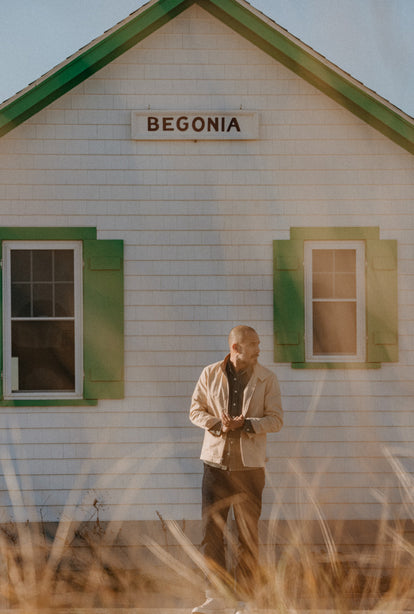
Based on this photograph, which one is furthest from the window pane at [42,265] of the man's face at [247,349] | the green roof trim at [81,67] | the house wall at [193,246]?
the man's face at [247,349]

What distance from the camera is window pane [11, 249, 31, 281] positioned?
25.2 feet

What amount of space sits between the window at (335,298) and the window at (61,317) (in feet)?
6.11

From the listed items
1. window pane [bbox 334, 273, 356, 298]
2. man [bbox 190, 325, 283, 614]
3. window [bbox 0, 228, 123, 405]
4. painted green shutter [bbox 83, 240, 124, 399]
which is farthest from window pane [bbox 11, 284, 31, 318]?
window pane [bbox 334, 273, 356, 298]

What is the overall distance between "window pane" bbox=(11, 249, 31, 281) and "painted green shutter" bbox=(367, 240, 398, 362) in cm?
386

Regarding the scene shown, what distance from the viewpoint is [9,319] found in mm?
7664

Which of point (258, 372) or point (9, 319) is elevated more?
point (9, 319)

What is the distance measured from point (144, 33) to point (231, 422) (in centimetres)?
471

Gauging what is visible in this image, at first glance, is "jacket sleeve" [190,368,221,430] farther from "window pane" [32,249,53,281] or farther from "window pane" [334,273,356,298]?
"window pane" [32,249,53,281]

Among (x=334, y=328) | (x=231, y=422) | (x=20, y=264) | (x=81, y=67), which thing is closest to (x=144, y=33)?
(x=81, y=67)

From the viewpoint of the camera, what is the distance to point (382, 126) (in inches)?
301

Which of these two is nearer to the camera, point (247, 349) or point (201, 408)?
point (247, 349)

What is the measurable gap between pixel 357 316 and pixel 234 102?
281 centimetres

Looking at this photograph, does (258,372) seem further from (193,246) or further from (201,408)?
(193,246)

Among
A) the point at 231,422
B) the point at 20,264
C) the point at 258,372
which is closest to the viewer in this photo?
the point at 231,422
